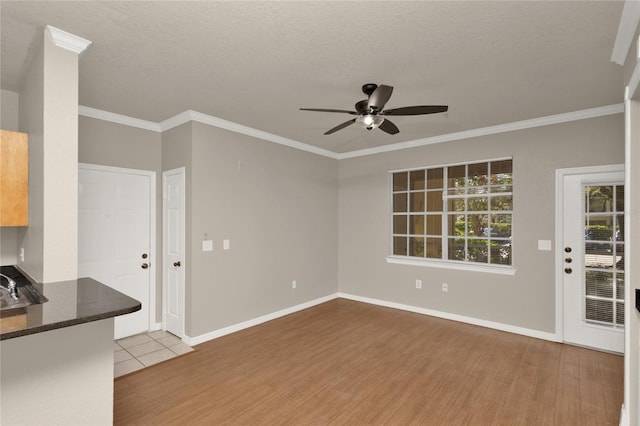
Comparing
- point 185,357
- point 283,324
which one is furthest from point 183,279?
point 283,324

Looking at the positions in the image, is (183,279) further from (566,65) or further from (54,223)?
(566,65)

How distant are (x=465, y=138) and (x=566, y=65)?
1920 mm

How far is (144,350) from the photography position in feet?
11.5

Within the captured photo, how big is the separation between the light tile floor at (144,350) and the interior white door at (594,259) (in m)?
4.46

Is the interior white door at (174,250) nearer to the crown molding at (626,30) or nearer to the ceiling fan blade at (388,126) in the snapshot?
the ceiling fan blade at (388,126)

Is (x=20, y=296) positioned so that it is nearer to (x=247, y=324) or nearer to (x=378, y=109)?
(x=247, y=324)

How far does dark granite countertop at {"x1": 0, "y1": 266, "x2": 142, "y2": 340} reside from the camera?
136 centimetres

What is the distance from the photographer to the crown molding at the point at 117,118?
3.49m

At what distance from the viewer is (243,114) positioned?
12.3 ft

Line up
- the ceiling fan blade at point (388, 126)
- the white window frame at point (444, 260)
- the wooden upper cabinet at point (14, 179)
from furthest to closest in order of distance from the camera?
the white window frame at point (444, 260), the ceiling fan blade at point (388, 126), the wooden upper cabinet at point (14, 179)

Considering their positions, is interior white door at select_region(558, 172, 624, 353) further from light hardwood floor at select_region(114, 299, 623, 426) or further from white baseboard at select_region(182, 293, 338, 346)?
white baseboard at select_region(182, 293, 338, 346)

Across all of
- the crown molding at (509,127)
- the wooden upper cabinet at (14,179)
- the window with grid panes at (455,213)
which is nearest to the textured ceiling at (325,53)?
the crown molding at (509,127)

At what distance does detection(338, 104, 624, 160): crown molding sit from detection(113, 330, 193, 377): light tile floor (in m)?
4.02

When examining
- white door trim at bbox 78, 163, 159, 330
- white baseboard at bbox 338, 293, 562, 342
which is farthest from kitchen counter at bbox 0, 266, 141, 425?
white baseboard at bbox 338, 293, 562, 342
